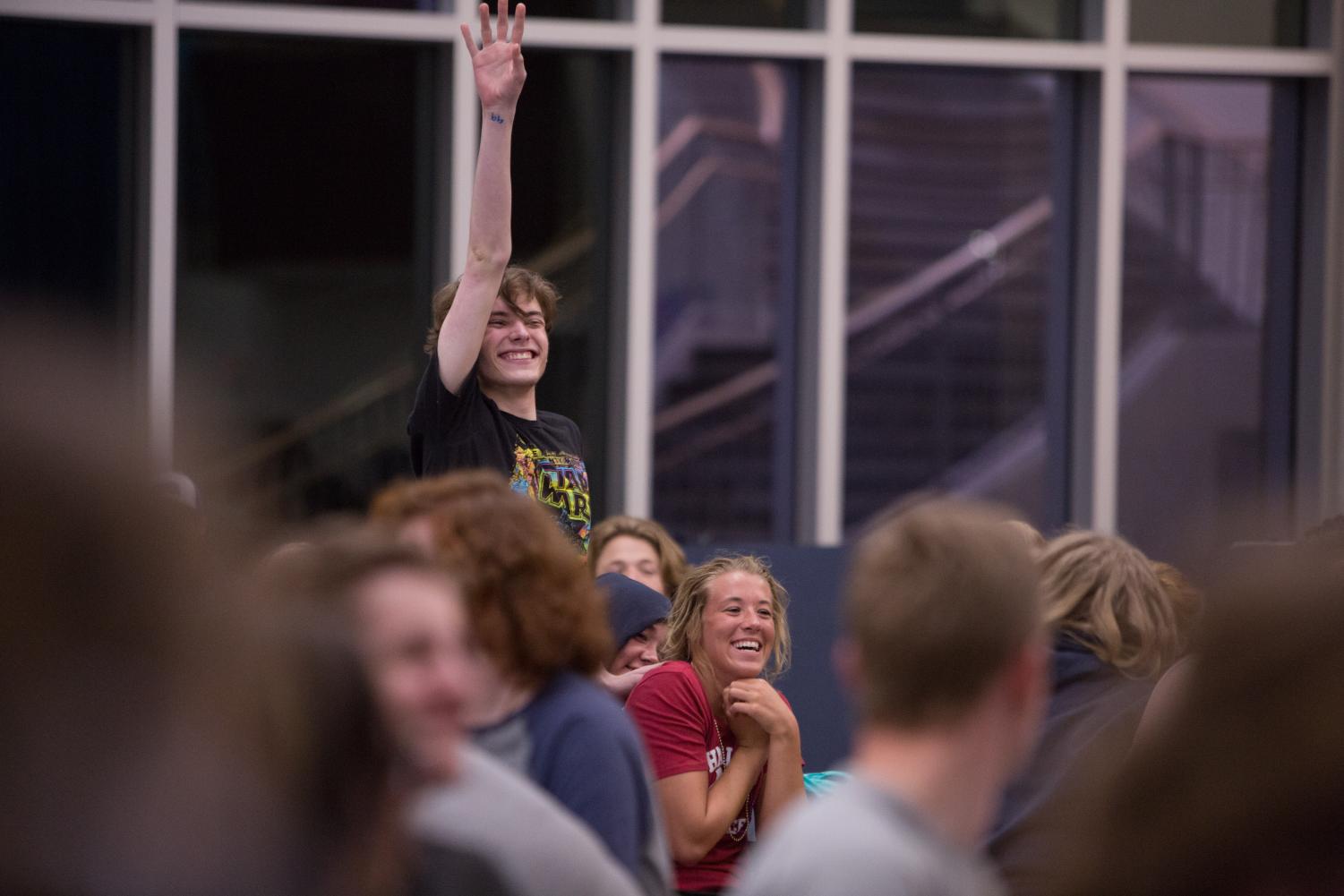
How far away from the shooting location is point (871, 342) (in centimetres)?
681

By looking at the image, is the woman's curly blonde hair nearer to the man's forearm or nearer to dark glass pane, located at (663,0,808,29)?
the man's forearm

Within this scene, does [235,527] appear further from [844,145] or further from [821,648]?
[844,145]

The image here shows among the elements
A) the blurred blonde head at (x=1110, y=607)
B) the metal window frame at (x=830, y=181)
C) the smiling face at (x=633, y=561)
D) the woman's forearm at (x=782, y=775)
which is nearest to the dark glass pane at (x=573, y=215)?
the metal window frame at (x=830, y=181)

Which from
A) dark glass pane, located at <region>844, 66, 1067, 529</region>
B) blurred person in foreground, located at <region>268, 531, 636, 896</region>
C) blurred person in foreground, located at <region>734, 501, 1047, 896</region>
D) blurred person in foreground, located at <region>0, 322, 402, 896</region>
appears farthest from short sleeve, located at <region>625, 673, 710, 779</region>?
dark glass pane, located at <region>844, 66, 1067, 529</region>

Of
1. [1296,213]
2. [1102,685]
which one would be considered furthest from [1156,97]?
[1102,685]

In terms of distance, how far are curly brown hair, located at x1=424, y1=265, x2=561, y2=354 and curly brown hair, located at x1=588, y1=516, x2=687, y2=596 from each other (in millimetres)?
1148

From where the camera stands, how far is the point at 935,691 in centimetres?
142

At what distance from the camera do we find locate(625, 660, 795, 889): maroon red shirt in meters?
3.19

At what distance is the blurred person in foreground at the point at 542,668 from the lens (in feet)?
6.24

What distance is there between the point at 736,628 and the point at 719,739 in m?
0.25

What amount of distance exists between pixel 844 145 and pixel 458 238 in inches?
64.2

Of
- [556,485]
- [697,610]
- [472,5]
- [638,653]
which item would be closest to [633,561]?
[638,653]

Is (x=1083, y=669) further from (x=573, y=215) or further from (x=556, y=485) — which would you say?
(x=573, y=215)

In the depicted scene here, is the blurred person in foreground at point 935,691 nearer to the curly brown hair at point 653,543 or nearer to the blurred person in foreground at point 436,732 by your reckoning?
the blurred person in foreground at point 436,732
